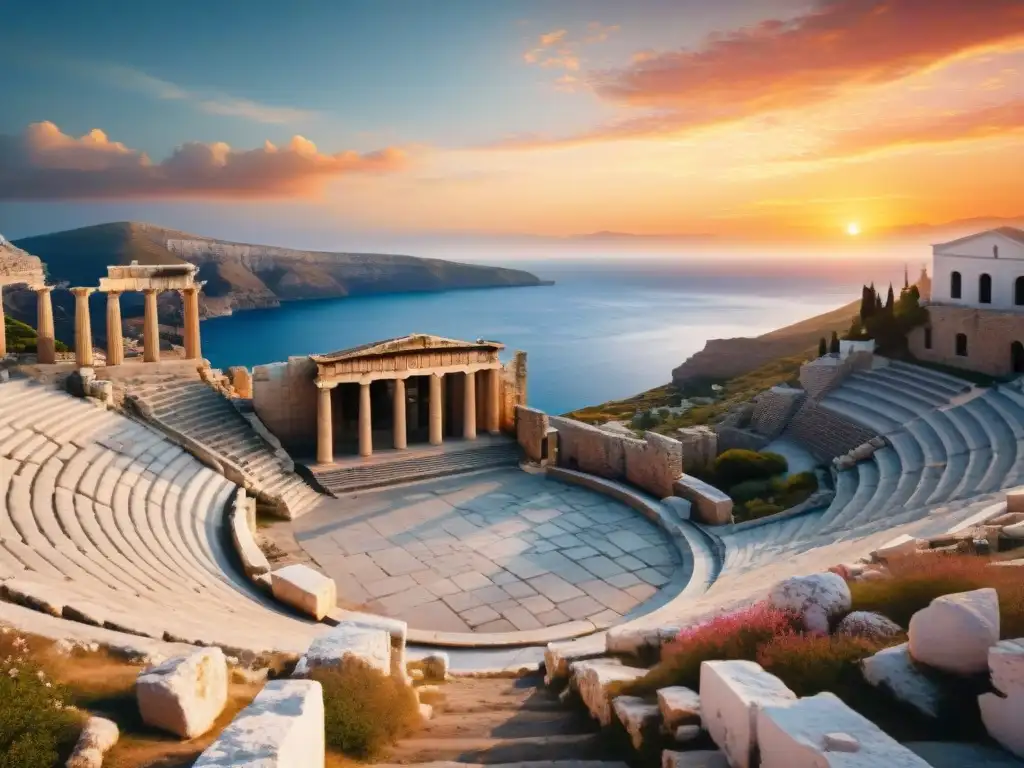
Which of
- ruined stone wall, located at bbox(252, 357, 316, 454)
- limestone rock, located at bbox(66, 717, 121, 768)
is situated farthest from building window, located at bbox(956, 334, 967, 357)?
limestone rock, located at bbox(66, 717, 121, 768)

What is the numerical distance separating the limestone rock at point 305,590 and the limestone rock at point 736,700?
1108cm

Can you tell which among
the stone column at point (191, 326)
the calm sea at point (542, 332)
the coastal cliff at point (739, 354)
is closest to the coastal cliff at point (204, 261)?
the calm sea at point (542, 332)

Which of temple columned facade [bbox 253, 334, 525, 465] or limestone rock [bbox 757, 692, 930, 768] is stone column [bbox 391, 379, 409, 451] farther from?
limestone rock [bbox 757, 692, 930, 768]

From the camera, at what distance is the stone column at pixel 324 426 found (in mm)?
27484

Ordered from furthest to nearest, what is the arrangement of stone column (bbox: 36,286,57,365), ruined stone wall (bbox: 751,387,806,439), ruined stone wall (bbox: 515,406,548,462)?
ruined stone wall (bbox: 751,387,806,439) → ruined stone wall (bbox: 515,406,548,462) → stone column (bbox: 36,286,57,365)

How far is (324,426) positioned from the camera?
1085 inches

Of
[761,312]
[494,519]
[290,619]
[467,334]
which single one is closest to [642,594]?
[494,519]

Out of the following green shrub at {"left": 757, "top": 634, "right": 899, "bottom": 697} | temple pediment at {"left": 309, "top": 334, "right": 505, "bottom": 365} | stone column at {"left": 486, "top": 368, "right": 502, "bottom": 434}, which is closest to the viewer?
green shrub at {"left": 757, "top": 634, "right": 899, "bottom": 697}

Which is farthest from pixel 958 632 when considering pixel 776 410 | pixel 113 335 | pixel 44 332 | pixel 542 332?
pixel 542 332

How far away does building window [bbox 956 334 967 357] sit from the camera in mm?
35625

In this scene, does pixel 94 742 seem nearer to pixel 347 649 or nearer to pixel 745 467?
pixel 347 649

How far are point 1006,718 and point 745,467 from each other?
24421 mm

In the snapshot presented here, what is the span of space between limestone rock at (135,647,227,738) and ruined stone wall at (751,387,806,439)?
106ft

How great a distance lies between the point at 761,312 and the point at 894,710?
19799cm
